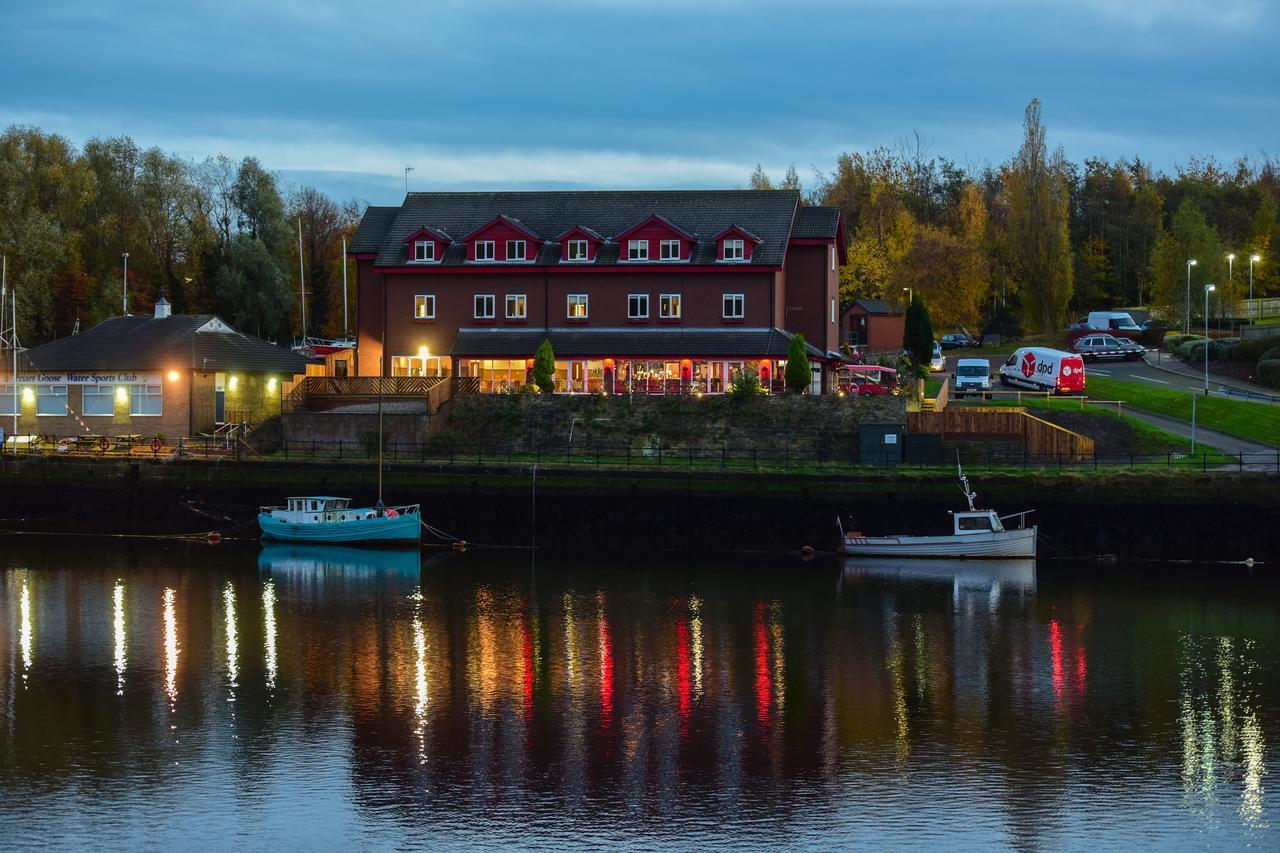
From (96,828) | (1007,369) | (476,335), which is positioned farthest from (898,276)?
(96,828)

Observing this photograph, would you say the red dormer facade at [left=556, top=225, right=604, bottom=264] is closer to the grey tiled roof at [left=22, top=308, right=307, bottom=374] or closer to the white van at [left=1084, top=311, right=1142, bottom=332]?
the grey tiled roof at [left=22, top=308, right=307, bottom=374]

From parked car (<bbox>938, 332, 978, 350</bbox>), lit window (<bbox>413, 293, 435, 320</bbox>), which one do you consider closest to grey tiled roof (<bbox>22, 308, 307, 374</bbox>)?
lit window (<bbox>413, 293, 435, 320</bbox>)

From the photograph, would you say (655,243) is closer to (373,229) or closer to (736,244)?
(736,244)

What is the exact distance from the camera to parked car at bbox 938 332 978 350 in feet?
379

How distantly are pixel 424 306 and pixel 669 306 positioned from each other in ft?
43.7

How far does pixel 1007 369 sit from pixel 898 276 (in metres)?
26.8

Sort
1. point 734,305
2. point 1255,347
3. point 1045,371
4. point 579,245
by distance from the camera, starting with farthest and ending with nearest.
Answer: point 1255,347
point 1045,371
point 579,245
point 734,305

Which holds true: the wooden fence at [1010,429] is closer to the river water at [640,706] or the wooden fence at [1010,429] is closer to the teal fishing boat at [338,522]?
the river water at [640,706]

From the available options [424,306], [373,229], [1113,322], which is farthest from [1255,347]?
[373,229]

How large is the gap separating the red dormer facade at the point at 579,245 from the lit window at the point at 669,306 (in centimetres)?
436

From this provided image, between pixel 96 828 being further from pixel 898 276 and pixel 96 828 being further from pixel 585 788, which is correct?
pixel 898 276

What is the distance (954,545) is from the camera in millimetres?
61438

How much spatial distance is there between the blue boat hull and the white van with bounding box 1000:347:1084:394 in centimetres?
3673

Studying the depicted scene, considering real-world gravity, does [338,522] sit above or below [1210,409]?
below
